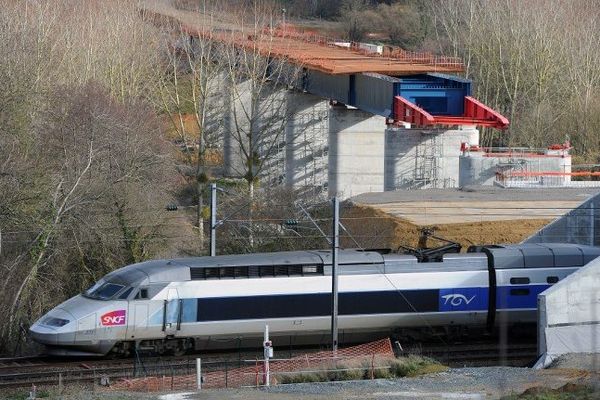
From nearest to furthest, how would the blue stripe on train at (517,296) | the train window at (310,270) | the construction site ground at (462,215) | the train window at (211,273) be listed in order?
the train window at (211,273) → the train window at (310,270) → the blue stripe on train at (517,296) → the construction site ground at (462,215)

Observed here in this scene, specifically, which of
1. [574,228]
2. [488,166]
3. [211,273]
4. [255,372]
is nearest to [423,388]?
[255,372]

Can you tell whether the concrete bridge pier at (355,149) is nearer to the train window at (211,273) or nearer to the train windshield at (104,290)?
the train window at (211,273)

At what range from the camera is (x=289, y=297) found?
2792 cm

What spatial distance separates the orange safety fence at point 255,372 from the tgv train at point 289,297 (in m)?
0.98

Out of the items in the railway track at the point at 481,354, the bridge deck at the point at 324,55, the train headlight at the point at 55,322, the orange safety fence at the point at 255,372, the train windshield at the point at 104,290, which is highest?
the bridge deck at the point at 324,55

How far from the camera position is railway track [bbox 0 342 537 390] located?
25.5m

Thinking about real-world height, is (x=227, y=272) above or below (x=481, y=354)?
above

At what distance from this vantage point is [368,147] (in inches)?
2330

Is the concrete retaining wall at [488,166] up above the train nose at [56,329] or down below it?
above

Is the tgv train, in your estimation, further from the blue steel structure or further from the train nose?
the blue steel structure

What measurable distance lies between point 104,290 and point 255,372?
4134 mm

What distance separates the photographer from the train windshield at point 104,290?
1077 inches

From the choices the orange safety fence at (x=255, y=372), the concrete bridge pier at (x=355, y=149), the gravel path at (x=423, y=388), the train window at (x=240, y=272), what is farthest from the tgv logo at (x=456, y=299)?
the concrete bridge pier at (x=355, y=149)

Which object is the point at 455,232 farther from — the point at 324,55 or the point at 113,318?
the point at 324,55
